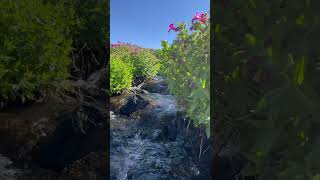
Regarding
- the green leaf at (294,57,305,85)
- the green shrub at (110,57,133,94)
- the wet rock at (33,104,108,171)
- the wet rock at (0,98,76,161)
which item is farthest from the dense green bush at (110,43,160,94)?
the green leaf at (294,57,305,85)

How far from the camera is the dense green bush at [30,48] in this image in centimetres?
407

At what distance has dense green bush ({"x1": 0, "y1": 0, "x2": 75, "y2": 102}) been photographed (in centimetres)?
407

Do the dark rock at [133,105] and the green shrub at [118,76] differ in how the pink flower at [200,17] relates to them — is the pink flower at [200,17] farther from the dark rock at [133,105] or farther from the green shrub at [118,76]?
the green shrub at [118,76]

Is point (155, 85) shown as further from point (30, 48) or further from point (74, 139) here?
point (30, 48)

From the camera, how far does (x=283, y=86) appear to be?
1.60 metres

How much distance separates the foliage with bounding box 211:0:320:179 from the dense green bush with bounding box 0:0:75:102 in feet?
8.58


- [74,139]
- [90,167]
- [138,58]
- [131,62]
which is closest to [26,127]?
[74,139]

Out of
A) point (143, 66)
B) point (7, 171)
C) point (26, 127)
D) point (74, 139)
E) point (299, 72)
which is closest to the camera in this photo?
point (299, 72)

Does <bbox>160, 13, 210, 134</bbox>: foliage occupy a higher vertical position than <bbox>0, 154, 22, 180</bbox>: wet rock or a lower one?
higher

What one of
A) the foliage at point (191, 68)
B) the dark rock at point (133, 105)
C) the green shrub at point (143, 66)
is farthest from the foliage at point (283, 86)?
the green shrub at point (143, 66)

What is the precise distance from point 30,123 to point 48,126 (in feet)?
0.55

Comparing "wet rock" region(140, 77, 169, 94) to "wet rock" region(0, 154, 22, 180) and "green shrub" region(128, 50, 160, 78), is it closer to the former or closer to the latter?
"green shrub" region(128, 50, 160, 78)

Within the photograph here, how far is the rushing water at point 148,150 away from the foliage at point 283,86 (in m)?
3.49

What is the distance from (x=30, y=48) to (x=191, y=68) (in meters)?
1.83
